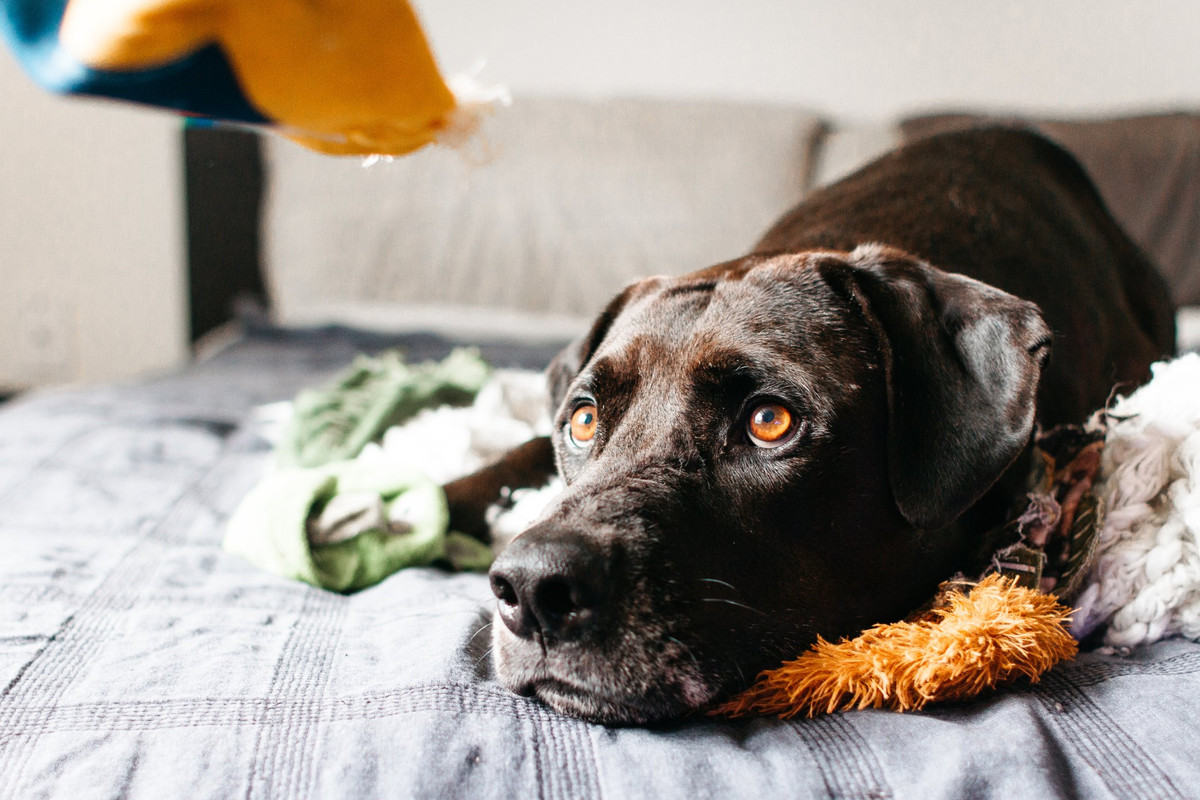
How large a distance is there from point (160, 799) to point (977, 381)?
1.12 metres

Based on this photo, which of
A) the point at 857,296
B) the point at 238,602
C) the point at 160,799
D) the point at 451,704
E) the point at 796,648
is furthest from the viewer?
the point at 238,602

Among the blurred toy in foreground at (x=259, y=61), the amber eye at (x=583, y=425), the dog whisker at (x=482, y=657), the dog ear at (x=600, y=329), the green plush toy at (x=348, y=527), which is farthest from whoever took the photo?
the dog ear at (x=600, y=329)

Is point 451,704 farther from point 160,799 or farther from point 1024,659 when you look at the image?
point 1024,659

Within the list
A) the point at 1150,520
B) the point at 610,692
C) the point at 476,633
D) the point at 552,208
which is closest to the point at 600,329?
the point at 476,633

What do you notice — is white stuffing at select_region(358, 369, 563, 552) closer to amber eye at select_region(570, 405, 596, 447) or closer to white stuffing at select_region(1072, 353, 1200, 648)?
amber eye at select_region(570, 405, 596, 447)

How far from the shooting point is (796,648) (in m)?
1.18

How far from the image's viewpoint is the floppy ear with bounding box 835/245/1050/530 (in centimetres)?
123

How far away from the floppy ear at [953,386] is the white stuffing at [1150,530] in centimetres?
25

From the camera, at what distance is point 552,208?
4297 mm

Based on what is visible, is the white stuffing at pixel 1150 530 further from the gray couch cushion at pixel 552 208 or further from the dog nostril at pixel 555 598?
the gray couch cushion at pixel 552 208

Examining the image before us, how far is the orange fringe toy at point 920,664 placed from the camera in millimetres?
1076

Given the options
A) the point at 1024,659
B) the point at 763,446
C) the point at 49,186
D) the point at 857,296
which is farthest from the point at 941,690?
the point at 49,186

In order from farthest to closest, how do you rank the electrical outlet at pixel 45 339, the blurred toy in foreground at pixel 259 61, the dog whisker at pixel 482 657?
the electrical outlet at pixel 45 339, the dog whisker at pixel 482 657, the blurred toy in foreground at pixel 259 61

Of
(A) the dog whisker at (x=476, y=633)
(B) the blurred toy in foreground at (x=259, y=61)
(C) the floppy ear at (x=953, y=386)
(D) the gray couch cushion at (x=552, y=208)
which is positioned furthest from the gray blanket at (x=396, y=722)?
(D) the gray couch cushion at (x=552, y=208)
